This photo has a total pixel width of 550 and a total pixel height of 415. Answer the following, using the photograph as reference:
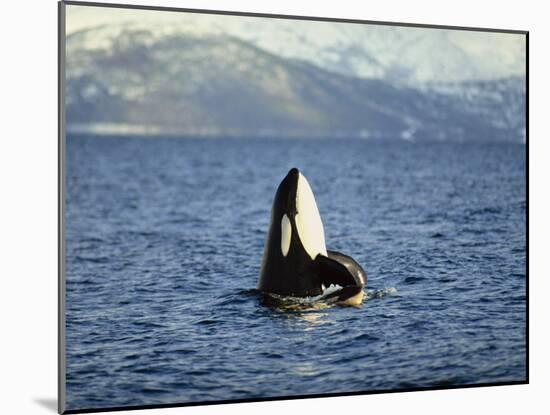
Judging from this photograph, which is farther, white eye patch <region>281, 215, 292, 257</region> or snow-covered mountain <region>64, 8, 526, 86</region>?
snow-covered mountain <region>64, 8, 526, 86</region>

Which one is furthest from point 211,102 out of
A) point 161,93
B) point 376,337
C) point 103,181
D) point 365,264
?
point 103,181

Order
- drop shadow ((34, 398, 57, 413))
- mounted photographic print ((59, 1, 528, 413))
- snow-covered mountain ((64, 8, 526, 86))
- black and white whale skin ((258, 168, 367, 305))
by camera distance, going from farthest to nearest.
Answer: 1. snow-covered mountain ((64, 8, 526, 86))
2. black and white whale skin ((258, 168, 367, 305))
3. mounted photographic print ((59, 1, 528, 413))
4. drop shadow ((34, 398, 57, 413))

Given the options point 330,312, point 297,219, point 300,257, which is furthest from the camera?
point 297,219

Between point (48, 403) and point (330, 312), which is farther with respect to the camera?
point (330, 312)

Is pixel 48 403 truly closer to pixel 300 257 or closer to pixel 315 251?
pixel 300 257

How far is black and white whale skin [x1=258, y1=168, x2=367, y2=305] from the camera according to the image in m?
13.2

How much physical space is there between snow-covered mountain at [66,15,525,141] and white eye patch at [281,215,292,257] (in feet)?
8.32

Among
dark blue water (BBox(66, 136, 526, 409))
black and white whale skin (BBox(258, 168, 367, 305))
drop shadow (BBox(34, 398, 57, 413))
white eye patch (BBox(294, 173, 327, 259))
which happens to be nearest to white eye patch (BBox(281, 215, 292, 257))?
black and white whale skin (BBox(258, 168, 367, 305))

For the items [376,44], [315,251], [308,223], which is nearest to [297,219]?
[308,223]

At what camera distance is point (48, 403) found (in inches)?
460

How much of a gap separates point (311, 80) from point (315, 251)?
344 centimetres

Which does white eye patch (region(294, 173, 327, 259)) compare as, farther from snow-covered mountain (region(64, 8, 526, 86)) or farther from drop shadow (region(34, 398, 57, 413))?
drop shadow (region(34, 398, 57, 413))

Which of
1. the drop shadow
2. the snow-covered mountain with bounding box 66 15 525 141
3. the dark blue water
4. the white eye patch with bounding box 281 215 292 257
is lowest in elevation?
the drop shadow
